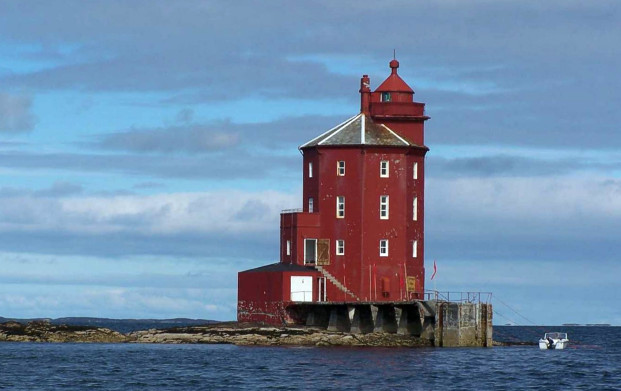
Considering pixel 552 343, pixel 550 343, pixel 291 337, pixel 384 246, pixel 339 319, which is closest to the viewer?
pixel 291 337

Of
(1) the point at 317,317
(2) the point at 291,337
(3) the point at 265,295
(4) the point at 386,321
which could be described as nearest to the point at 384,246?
(4) the point at 386,321

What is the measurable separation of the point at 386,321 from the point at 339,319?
8.70ft

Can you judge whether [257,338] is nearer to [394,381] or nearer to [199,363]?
[199,363]

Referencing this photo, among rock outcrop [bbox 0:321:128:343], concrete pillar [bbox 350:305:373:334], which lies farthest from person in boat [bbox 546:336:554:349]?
rock outcrop [bbox 0:321:128:343]

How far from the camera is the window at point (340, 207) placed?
77438 millimetres

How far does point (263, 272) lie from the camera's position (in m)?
77.4

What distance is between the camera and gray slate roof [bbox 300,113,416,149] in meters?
77.6

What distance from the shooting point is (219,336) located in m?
75.6

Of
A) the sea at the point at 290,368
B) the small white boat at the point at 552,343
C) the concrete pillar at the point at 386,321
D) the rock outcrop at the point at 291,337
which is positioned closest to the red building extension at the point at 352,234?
the concrete pillar at the point at 386,321

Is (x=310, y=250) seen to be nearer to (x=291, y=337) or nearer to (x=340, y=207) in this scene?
(x=340, y=207)

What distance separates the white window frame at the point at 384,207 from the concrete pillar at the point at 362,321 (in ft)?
17.2

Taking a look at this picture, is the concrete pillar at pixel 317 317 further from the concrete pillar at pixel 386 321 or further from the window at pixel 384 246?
the window at pixel 384 246

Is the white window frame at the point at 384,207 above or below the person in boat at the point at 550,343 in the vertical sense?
above

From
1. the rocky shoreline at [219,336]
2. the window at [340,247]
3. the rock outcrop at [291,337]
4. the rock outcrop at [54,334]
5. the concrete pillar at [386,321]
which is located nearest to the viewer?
the rock outcrop at [291,337]
